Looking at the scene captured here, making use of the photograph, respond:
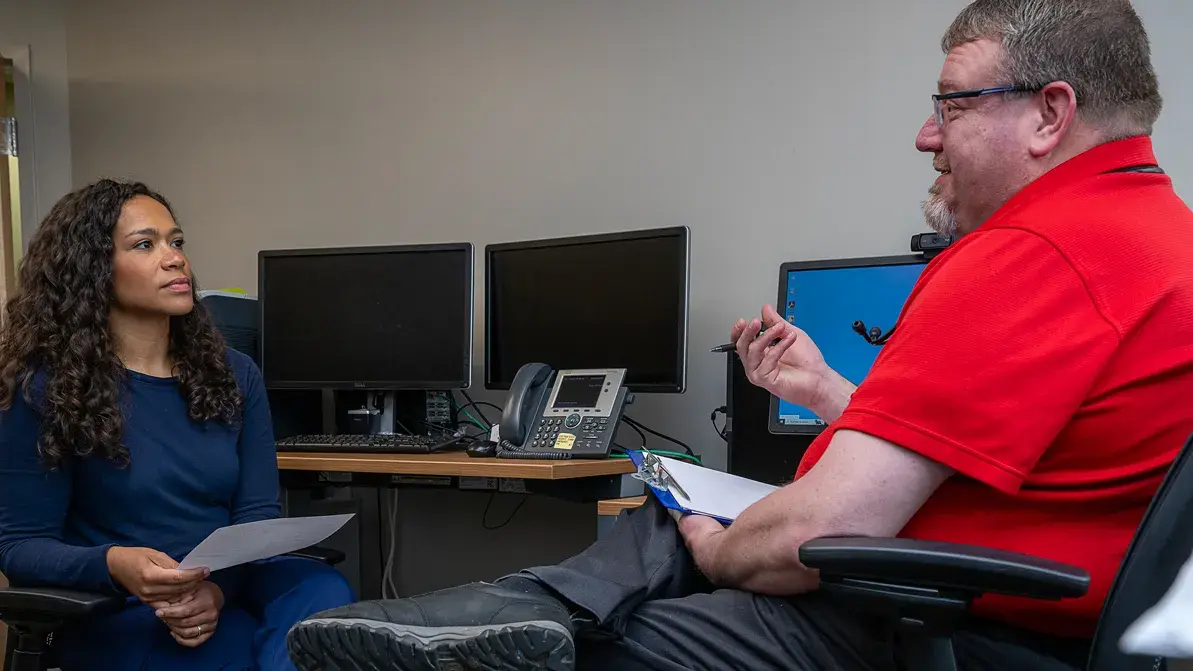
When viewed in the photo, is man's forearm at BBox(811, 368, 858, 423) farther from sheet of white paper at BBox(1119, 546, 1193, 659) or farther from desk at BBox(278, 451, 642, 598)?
sheet of white paper at BBox(1119, 546, 1193, 659)

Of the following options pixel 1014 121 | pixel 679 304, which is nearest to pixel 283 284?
pixel 679 304

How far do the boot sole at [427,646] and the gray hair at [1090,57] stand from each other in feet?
2.54

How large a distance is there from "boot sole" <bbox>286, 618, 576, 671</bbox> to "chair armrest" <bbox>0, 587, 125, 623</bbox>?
634mm

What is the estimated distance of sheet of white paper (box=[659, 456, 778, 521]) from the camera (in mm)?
1217

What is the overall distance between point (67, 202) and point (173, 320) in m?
0.30

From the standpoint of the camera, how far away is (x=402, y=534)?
3.01 m

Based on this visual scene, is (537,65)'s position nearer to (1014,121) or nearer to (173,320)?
(173,320)

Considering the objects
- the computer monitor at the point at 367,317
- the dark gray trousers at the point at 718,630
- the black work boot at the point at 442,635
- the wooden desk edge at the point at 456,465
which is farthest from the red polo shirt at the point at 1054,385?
the computer monitor at the point at 367,317

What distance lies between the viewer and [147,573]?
1563 mm

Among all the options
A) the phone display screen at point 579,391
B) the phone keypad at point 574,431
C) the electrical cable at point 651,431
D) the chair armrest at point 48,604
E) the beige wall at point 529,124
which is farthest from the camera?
the electrical cable at point 651,431

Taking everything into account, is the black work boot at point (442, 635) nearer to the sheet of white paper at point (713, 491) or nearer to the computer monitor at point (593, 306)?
the sheet of white paper at point (713, 491)

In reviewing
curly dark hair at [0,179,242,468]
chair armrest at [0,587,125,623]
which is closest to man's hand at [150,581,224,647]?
chair armrest at [0,587,125,623]

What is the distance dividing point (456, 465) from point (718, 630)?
3.60ft

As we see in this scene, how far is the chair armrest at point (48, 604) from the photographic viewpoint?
142 centimetres
